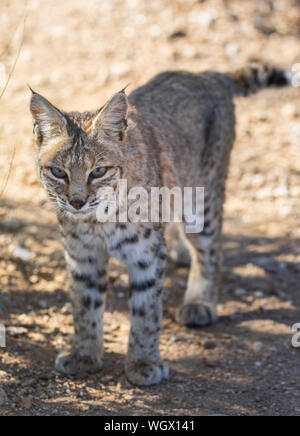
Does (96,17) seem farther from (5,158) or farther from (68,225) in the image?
(68,225)

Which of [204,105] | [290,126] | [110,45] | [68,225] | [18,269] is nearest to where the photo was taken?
[68,225]

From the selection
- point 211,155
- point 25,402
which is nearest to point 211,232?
point 211,155

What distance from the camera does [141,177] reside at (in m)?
4.25

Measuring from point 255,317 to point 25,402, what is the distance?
2.19 meters

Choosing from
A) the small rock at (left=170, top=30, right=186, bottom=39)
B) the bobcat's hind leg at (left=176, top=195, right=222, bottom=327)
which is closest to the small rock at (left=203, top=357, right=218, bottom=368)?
the bobcat's hind leg at (left=176, top=195, right=222, bottom=327)

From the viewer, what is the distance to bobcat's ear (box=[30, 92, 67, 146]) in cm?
387

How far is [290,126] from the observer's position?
328 inches

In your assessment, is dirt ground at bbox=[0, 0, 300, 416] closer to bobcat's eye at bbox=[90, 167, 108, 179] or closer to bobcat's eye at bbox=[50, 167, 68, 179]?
bobcat's eye at bbox=[50, 167, 68, 179]

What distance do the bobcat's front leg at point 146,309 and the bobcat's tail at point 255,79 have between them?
2117 mm

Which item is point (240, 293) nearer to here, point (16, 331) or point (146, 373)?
point (146, 373)

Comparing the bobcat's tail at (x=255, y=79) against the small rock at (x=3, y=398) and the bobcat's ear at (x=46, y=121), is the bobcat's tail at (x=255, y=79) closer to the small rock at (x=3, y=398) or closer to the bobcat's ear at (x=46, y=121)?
the bobcat's ear at (x=46, y=121)

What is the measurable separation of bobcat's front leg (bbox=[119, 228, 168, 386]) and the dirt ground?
12cm

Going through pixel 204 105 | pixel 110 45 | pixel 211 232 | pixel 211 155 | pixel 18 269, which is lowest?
pixel 18 269

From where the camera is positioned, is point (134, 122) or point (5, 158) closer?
point (134, 122)
